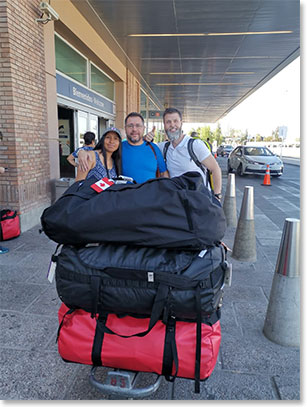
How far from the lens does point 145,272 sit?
5.02 ft

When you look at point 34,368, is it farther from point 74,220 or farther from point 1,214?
point 1,214

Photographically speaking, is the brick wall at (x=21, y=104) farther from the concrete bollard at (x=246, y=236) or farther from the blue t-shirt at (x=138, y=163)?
the concrete bollard at (x=246, y=236)

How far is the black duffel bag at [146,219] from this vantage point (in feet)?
5.04

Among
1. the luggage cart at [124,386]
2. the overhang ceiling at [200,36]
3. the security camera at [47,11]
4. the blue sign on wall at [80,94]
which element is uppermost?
the overhang ceiling at [200,36]

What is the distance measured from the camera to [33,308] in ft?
10.5

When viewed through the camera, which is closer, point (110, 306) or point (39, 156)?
point (110, 306)

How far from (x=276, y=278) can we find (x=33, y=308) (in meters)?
2.43

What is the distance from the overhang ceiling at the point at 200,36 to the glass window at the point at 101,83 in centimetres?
105

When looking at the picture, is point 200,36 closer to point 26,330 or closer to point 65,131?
point 65,131

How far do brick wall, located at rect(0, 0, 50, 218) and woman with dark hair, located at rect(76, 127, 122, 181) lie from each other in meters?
3.46

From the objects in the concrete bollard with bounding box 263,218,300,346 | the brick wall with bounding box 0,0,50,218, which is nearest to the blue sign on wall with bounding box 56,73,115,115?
the brick wall with bounding box 0,0,50,218

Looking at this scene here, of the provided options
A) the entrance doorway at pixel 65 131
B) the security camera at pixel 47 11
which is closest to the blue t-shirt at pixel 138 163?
the security camera at pixel 47 11

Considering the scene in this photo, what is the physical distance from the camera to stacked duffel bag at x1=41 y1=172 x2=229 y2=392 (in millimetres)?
1528

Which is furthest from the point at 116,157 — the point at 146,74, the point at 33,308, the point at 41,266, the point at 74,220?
the point at 146,74
